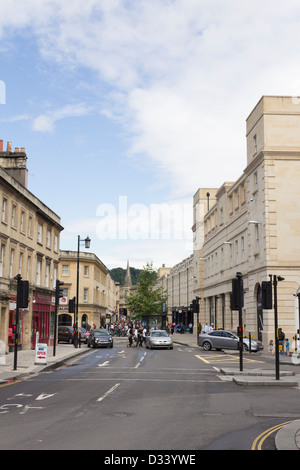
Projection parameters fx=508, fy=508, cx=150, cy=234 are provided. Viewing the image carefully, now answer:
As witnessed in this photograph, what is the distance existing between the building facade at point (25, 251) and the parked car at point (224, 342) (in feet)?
41.8

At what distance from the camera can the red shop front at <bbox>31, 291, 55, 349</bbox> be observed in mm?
37812

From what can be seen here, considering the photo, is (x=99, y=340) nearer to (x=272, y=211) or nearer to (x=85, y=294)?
(x=272, y=211)

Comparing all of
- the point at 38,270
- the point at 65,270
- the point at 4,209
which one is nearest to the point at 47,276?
the point at 38,270

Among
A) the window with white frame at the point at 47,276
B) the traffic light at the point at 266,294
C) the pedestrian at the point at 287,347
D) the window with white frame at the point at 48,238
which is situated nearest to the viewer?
the traffic light at the point at 266,294

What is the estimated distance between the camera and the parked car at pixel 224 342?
34.2m

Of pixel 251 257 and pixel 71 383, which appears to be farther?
pixel 251 257

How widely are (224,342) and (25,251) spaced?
1530 centimetres

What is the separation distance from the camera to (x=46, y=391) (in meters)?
15.3

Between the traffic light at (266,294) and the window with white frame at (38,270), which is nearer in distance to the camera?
the traffic light at (266,294)

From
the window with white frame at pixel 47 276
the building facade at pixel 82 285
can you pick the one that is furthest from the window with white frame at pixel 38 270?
the building facade at pixel 82 285

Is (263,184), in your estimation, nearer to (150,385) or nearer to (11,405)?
(150,385)

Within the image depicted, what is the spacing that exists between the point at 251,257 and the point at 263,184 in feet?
21.4

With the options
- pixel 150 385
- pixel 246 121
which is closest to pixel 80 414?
pixel 150 385

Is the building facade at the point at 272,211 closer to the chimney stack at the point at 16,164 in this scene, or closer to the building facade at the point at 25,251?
the building facade at the point at 25,251
